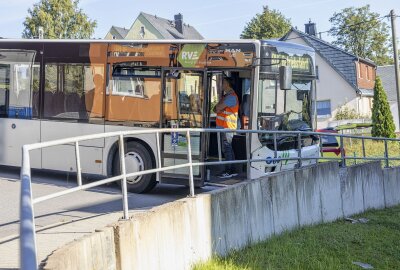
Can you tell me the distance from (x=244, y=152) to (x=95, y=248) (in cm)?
635

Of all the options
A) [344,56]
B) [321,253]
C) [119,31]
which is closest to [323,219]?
[321,253]

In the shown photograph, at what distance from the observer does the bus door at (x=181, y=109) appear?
33.6 ft

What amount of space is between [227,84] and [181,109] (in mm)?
1069

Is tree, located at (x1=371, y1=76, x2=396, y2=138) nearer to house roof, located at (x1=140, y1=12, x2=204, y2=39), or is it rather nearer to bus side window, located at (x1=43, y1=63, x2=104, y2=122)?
house roof, located at (x1=140, y1=12, x2=204, y2=39)

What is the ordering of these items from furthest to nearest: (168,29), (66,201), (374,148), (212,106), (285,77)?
(168,29) < (374,148) < (212,106) < (285,77) < (66,201)

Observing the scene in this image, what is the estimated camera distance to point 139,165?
10703 mm

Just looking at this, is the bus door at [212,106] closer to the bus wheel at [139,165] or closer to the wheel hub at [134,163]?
the bus wheel at [139,165]

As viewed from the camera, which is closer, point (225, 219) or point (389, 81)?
point (225, 219)

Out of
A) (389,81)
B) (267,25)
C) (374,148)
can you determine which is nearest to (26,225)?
(374,148)

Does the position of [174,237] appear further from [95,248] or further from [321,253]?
[321,253]

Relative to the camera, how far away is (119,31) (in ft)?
219

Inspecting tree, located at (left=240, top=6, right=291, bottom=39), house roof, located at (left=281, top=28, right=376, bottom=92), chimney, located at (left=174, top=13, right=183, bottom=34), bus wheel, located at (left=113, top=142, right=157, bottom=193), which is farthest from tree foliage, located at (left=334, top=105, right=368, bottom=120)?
bus wheel, located at (left=113, top=142, right=157, bottom=193)

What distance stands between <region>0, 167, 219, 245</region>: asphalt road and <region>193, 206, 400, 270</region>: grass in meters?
1.83

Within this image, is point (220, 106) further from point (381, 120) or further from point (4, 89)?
point (381, 120)
